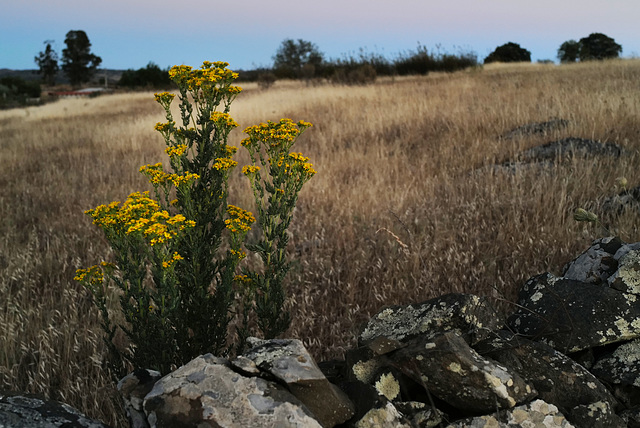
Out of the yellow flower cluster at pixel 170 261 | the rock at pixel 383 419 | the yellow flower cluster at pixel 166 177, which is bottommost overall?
the rock at pixel 383 419

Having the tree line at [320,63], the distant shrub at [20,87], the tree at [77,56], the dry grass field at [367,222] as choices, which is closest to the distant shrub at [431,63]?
the tree line at [320,63]

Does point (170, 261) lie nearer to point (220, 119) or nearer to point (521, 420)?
point (220, 119)

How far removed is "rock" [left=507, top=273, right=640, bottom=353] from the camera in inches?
91.1

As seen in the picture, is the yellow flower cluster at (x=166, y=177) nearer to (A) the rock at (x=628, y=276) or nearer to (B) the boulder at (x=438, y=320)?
(B) the boulder at (x=438, y=320)

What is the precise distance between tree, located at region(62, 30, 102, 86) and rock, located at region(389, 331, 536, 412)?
78.7 m

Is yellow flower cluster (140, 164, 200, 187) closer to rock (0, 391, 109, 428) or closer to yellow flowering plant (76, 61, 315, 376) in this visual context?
yellow flowering plant (76, 61, 315, 376)

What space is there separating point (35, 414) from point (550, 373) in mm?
2087

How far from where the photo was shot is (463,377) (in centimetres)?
185

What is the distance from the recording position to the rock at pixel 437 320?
2.29 metres

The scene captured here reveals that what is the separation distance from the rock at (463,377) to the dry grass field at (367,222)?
867mm

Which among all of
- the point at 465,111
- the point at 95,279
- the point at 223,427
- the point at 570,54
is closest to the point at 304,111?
the point at 465,111

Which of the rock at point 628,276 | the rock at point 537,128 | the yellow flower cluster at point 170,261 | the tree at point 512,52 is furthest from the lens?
the tree at point 512,52

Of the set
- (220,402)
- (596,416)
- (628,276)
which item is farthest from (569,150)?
(220,402)

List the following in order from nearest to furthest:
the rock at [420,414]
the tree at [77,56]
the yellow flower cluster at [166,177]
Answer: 1. the rock at [420,414]
2. the yellow flower cluster at [166,177]
3. the tree at [77,56]
